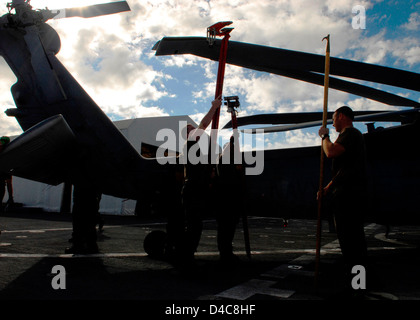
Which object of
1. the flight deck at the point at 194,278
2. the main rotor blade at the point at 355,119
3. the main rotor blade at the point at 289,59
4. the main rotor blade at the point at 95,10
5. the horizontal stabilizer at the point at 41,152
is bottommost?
the flight deck at the point at 194,278

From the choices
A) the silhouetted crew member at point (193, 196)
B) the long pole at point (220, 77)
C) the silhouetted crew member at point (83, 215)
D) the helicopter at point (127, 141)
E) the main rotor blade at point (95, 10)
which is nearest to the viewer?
the silhouetted crew member at point (193, 196)

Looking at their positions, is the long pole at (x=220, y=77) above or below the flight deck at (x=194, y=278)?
above

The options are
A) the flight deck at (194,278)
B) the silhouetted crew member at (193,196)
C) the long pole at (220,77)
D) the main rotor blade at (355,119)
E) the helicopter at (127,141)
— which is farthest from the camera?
the helicopter at (127,141)

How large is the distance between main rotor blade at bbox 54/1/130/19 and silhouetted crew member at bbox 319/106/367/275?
457cm

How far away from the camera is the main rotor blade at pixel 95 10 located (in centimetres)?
539

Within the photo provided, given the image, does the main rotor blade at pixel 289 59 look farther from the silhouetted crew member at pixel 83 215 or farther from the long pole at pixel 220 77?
the silhouetted crew member at pixel 83 215

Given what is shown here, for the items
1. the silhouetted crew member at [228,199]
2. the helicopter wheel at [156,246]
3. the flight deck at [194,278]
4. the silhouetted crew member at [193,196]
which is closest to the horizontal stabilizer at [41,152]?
the flight deck at [194,278]

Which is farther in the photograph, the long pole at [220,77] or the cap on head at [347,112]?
the long pole at [220,77]

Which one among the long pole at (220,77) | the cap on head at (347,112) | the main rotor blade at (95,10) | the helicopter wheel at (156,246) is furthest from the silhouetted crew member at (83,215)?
the cap on head at (347,112)

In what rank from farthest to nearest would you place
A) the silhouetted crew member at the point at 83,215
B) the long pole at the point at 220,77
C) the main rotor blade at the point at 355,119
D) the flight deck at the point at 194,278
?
the silhouetted crew member at the point at 83,215
the main rotor blade at the point at 355,119
the long pole at the point at 220,77
the flight deck at the point at 194,278

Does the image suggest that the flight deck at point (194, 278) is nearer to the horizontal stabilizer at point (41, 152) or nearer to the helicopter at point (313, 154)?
the helicopter at point (313, 154)

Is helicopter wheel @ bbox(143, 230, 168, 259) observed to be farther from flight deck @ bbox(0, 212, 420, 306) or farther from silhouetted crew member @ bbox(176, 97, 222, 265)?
silhouetted crew member @ bbox(176, 97, 222, 265)

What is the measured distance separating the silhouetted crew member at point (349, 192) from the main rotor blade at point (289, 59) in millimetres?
1892
